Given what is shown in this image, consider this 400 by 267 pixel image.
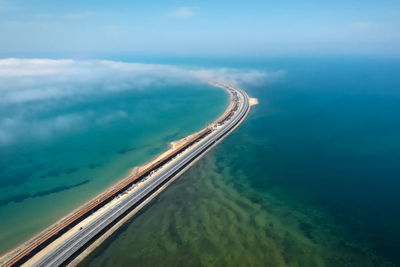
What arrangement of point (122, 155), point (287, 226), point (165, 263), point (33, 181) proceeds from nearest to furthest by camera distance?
point (165, 263)
point (287, 226)
point (33, 181)
point (122, 155)

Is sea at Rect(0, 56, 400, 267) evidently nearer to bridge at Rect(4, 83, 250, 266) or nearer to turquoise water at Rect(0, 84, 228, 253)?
turquoise water at Rect(0, 84, 228, 253)

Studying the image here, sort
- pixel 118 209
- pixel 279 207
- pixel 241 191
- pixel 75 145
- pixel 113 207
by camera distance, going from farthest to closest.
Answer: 1. pixel 75 145
2. pixel 241 191
3. pixel 279 207
4. pixel 113 207
5. pixel 118 209

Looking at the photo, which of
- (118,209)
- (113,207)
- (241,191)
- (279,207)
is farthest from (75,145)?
(279,207)

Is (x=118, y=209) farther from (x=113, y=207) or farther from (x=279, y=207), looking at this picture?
(x=279, y=207)

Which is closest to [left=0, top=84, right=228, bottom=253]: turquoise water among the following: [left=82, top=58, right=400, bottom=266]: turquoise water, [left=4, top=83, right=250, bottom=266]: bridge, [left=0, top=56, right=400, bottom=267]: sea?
[left=0, top=56, right=400, bottom=267]: sea

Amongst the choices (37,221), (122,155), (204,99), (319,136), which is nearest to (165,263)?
(37,221)

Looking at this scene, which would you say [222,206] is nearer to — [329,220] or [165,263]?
[165,263]
